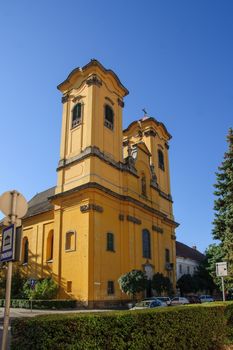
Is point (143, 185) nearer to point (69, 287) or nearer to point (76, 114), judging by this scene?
point (76, 114)

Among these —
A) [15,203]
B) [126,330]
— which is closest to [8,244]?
[15,203]

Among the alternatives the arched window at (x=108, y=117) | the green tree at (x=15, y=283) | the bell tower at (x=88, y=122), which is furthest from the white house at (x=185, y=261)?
the arched window at (x=108, y=117)

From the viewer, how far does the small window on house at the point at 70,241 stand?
3045 centimetres

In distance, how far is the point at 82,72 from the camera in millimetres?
36750

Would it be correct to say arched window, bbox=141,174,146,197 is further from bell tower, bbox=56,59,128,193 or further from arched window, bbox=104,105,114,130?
arched window, bbox=104,105,114,130

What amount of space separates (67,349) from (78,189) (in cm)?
2544

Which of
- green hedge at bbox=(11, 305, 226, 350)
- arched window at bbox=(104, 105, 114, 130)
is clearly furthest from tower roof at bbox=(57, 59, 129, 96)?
green hedge at bbox=(11, 305, 226, 350)

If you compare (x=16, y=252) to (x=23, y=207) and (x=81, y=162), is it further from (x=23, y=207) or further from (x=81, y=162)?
(x=81, y=162)

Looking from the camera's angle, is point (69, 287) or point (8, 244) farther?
point (69, 287)

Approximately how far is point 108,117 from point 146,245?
45.5 ft

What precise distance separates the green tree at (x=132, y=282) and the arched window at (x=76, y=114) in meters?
15.5

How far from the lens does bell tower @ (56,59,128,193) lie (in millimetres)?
33000

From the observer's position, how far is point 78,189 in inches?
1232

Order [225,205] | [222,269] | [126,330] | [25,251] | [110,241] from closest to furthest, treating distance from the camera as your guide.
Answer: [126,330], [222,269], [225,205], [110,241], [25,251]
